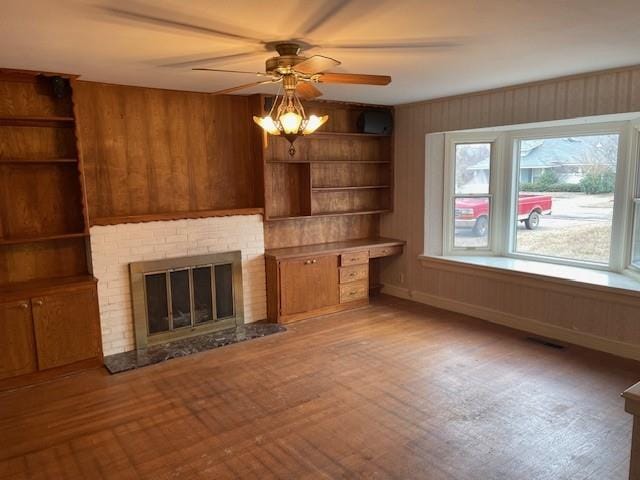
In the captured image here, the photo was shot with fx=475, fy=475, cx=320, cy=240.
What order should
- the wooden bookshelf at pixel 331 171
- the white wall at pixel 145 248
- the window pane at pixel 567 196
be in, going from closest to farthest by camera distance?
1. the white wall at pixel 145 248
2. the window pane at pixel 567 196
3. the wooden bookshelf at pixel 331 171

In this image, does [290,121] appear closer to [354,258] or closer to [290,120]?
[290,120]

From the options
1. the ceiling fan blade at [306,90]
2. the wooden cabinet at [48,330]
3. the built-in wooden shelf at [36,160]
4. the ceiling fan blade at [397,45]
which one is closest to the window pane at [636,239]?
the ceiling fan blade at [397,45]

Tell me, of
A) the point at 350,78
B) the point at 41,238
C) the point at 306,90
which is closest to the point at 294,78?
the point at 306,90

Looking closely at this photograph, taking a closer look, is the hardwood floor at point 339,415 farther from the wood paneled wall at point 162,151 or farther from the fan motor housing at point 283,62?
the fan motor housing at point 283,62

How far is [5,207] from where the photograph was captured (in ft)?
12.7

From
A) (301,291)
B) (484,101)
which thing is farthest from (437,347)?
(484,101)

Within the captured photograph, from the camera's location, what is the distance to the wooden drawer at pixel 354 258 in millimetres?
5445

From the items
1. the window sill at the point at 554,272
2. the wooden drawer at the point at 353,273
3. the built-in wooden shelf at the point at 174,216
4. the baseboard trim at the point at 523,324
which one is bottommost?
the baseboard trim at the point at 523,324

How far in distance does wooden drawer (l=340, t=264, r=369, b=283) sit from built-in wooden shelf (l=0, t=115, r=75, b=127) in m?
3.10

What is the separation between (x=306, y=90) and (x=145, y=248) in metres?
2.25

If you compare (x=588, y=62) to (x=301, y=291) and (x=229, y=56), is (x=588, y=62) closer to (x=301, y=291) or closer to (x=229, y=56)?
(x=229, y=56)

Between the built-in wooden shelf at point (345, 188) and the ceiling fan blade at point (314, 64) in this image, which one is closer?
the ceiling fan blade at point (314, 64)

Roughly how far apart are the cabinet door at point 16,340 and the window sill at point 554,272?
4.10m

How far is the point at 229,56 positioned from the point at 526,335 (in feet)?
12.1
